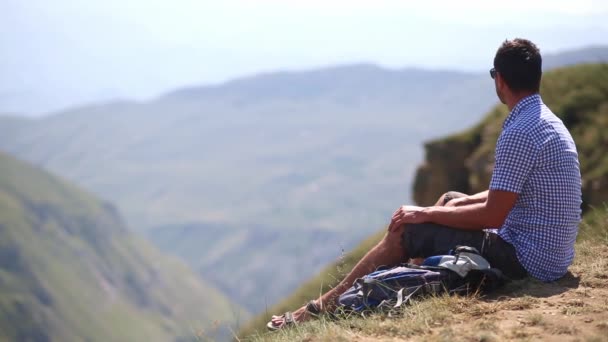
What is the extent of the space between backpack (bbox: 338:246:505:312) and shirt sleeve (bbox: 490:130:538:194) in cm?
98

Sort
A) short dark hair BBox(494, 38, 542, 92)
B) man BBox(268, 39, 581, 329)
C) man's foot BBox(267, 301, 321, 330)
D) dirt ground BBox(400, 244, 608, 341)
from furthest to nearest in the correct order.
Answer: man's foot BBox(267, 301, 321, 330) < man BBox(268, 39, 581, 329) < short dark hair BBox(494, 38, 542, 92) < dirt ground BBox(400, 244, 608, 341)

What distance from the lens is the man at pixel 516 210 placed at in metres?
8.13

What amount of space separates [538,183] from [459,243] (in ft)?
4.24

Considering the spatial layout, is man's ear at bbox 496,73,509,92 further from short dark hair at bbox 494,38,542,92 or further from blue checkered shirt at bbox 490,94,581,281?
blue checkered shirt at bbox 490,94,581,281

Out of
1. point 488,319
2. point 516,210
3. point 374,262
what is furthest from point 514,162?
point 374,262

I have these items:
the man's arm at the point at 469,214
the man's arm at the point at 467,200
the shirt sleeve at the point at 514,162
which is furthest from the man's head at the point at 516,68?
the man's arm at the point at 467,200

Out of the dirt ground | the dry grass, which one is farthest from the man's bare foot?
the dirt ground

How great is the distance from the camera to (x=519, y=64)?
8.16 metres

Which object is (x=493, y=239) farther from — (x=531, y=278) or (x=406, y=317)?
(x=406, y=317)

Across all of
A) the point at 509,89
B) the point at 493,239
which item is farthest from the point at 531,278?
the point at 509,89

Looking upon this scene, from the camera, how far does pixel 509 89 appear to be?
27.9 ft

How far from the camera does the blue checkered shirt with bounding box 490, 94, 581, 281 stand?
8.14 metres

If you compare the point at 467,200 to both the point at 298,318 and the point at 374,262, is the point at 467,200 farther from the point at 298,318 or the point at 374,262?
the point at 298,318

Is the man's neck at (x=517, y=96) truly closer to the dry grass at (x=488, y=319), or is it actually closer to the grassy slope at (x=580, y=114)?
the dry grass at (x=488, y=319)
